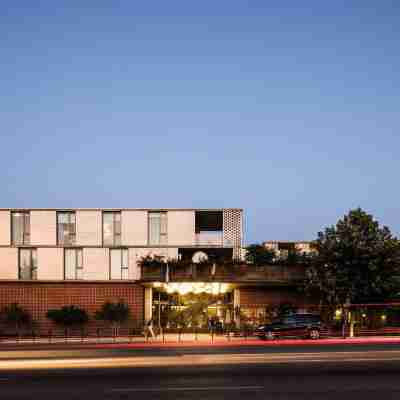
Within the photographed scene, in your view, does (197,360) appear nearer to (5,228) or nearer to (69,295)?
(69,295)

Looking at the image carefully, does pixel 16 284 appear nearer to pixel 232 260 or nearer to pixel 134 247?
pixel 134 247

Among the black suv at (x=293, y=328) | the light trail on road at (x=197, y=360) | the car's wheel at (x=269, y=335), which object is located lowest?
the car's wheel at (x=269, y=335)

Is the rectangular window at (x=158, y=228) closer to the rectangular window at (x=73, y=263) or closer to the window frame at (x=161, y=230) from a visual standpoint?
the window frame at (x=161, y=230)

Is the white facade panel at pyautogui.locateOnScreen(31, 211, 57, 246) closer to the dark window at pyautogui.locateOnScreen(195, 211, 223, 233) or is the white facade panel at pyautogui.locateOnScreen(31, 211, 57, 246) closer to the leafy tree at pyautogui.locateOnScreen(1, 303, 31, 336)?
the leafy tree at pyautogui.locateOnScreen(1, 303, 31, 336)

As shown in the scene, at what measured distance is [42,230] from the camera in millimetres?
48312

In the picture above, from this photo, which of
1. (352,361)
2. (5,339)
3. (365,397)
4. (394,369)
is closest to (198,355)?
(352,361)

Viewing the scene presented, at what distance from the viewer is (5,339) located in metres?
43.1

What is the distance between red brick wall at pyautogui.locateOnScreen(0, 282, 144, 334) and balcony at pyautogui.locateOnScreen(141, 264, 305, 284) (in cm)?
209

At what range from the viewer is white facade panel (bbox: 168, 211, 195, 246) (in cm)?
4841

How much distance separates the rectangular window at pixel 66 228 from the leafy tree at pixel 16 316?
5525 millimetres

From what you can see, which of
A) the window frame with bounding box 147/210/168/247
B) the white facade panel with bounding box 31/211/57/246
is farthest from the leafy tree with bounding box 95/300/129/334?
the white facade panel with bounding box 31/211/57/246

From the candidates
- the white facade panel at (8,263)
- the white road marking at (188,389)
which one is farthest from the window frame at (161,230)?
the white road marking at (188,389)

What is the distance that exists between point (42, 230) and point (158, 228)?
834cm

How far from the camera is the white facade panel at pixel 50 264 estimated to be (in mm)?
47719
